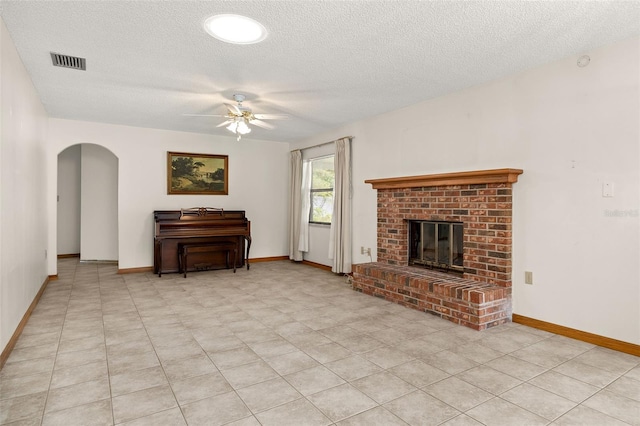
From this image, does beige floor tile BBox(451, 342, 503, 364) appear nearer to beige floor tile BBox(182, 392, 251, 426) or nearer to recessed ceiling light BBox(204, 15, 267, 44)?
beige floor tile BBox(182, 392, 251, 426)

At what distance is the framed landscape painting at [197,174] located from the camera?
251 inches

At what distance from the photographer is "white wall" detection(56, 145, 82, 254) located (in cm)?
748

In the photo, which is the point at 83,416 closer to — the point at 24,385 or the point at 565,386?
the point at 24,385

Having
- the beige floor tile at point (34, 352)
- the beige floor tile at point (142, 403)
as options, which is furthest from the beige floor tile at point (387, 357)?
the beige floor tile at point (34, 352)

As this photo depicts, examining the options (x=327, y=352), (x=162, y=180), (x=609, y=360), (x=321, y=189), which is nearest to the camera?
(x=609, y=360)

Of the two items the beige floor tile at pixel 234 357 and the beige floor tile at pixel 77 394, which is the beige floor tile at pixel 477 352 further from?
the beige floor tile at pixel 77 394

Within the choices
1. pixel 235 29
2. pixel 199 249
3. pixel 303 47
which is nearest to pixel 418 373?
pixel 303 47

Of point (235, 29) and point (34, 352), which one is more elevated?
point (235, 29)

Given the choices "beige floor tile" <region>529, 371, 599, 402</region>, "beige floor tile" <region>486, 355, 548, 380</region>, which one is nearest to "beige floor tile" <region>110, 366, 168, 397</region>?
"beige floor tile" <region>486, 355, 548, 380</region>

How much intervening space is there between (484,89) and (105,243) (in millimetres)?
6929

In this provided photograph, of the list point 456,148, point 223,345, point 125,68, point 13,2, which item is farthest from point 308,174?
point 13,2

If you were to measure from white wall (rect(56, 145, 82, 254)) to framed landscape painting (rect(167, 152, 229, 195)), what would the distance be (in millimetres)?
2656

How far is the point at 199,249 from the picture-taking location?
576 cm

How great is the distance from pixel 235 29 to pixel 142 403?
2505 mm
